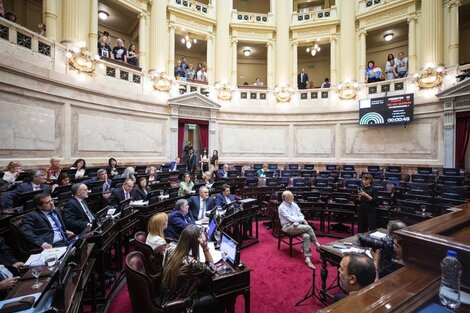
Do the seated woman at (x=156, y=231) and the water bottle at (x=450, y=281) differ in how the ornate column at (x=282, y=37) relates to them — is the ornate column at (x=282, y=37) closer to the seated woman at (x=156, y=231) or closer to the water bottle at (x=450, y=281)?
the seated woman at (x=156, y=231)

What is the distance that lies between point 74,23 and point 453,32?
16364 millimetres

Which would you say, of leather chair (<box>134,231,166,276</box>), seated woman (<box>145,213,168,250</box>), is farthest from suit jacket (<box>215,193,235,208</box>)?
leather chair (<box>134,231,166,276</box>)

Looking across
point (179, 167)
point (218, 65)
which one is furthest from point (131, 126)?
point (218, 65)

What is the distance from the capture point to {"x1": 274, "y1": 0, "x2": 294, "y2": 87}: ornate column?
1490 cm

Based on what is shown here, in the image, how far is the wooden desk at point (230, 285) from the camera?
2.67 meters

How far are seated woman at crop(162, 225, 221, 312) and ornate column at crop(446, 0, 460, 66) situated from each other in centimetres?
1429

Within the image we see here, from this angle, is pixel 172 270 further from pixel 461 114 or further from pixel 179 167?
A: pixel 461 114

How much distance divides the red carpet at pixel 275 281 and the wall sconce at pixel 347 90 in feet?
34.2

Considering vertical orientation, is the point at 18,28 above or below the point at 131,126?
above

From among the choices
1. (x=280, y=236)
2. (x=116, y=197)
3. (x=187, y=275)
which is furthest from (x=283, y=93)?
(x=187, y=275)

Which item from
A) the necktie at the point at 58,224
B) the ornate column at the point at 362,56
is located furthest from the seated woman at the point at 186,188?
the ornate column at the point at 362,56

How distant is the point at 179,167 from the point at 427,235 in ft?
33.4

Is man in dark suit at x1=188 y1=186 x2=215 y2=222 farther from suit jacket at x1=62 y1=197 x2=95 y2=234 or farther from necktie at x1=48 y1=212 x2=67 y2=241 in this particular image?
necktie at x1=48 y1=212 x2=67 y2=241

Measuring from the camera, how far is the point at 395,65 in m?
12.9
